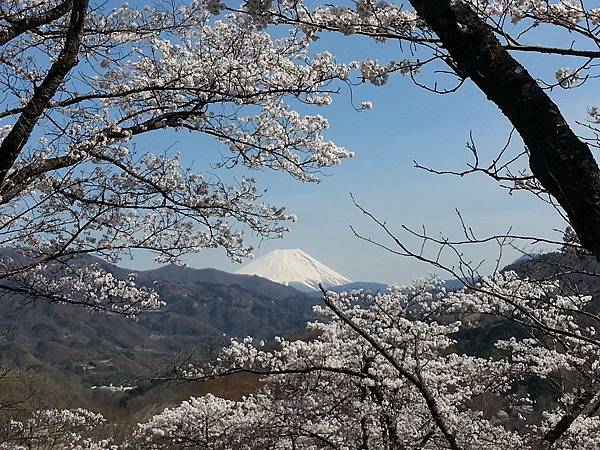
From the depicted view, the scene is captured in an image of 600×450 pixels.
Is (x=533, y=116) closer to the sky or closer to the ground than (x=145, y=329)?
closer to the ground

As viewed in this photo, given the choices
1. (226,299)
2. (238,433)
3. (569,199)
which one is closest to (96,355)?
(226,299)

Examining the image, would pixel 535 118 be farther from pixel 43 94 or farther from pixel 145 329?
pixel 145 329

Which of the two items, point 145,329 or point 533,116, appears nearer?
point 533,116

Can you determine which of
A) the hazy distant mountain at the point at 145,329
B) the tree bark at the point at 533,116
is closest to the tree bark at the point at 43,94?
the tree bark at the point at 533,116

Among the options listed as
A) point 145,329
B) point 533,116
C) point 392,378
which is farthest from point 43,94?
point 145,329

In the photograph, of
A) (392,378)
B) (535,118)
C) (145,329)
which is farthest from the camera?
(145,329)

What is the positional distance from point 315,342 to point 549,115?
577 centimetres

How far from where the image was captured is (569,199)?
1623mm

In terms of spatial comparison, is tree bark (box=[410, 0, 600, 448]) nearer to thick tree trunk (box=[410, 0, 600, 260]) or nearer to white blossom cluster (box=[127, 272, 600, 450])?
thick tree trunk (box=[410, 0, 600, 260])

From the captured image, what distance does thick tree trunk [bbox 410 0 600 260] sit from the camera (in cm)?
161

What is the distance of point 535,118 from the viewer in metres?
1.65

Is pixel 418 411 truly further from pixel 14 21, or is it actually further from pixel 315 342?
pixel 14 21

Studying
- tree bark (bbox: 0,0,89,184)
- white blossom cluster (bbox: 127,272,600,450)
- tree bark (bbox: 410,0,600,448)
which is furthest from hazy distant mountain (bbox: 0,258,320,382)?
tree bark (bbox: 410,0,600,448)

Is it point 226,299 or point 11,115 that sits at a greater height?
point 226,299
